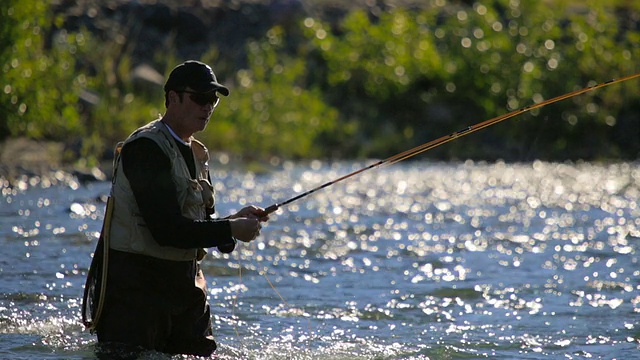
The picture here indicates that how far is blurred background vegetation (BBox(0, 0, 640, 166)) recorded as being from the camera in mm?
18719

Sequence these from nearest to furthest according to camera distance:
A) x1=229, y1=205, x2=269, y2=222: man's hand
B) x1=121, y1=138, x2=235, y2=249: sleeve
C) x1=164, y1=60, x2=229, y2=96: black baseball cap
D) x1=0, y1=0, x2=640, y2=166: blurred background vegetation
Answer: x1=121, y1=138, x2=235, y2=249: sleeve < x1=164, y1=60, x2=229, y2=96: black baseball cap < x1=229, y1=205, x2=269, y2=222: man's hand < x1=0, y1=0, x2=640, y2=166: blurred background vegetation

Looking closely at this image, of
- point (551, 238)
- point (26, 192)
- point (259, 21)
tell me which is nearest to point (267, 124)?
point (259, 21)

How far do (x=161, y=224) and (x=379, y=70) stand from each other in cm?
1648

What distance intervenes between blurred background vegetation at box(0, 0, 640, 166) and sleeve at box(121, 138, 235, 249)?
1280 centimetres

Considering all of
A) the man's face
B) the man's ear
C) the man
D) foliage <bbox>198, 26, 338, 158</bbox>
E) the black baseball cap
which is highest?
foliage <bbox>198, 26, 338, 158</bbox>

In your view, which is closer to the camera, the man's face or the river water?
the man's face

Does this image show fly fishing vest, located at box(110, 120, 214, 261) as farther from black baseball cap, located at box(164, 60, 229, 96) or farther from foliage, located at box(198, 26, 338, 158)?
foliage, located at box(198, 26, 338, 158)

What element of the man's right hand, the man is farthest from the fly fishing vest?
the man's right hand

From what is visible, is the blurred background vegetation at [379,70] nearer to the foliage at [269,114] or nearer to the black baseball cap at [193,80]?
the foliage at [269,114]

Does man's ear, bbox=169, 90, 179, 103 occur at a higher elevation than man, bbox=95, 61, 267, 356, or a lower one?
higher

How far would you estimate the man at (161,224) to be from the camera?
466 cm

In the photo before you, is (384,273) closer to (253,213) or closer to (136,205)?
(253,213)

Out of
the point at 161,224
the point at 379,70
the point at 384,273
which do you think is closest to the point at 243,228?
the point at 161,224

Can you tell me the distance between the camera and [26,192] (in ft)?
41.2
